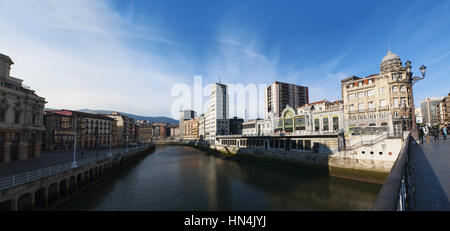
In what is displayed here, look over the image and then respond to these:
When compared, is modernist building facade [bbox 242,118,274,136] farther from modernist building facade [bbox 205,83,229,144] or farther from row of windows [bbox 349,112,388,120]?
row of windows [bbox 349,112,388,120]

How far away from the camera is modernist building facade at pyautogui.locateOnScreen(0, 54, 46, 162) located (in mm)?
28141

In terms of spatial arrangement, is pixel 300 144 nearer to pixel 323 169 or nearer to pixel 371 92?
pixel 323 169

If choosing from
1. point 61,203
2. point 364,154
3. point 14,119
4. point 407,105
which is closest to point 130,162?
point 14,119

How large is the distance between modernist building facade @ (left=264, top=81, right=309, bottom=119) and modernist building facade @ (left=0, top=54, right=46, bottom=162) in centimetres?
10061

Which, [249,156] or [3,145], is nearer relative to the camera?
[3,145]

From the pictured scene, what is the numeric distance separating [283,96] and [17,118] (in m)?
112

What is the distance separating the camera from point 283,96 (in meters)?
117

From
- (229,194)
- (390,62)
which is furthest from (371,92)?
(229,194)

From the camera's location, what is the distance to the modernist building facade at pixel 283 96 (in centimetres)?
11594

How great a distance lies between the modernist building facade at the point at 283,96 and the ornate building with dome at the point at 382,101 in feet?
214

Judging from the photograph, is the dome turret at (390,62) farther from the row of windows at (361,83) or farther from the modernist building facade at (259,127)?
the modernist building facade at (259,127)
